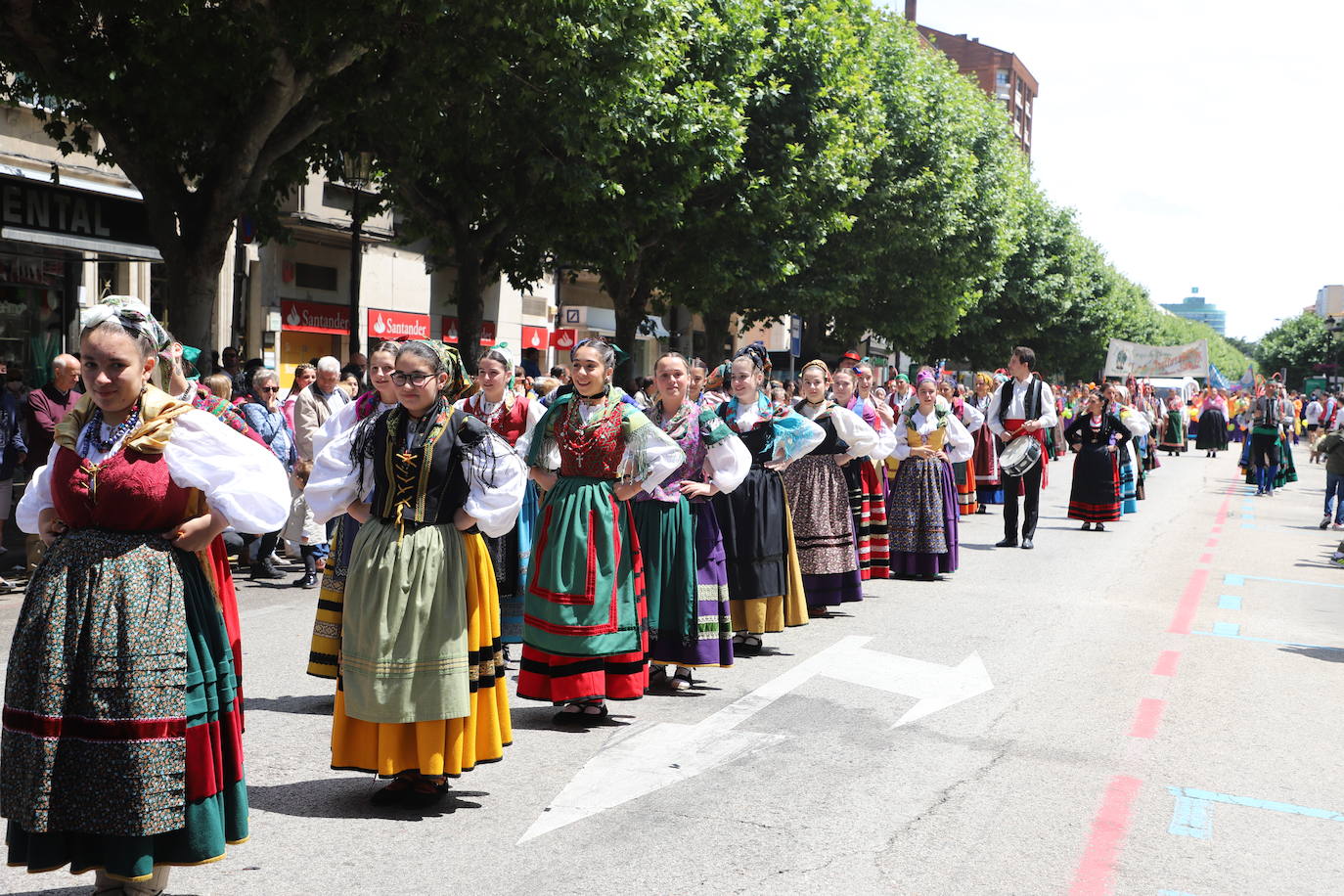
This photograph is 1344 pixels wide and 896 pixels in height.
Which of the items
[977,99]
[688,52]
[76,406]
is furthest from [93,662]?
[977,99]

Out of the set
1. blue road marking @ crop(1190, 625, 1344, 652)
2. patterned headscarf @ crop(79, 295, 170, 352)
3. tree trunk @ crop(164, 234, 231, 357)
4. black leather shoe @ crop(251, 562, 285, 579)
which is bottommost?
blue road marking @ crop(1190, 625, 1344, 652)

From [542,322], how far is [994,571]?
25832 millimetres

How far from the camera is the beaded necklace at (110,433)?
154 inches

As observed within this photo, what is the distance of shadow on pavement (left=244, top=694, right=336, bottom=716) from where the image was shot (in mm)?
6898

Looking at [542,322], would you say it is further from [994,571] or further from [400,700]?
[400,700]

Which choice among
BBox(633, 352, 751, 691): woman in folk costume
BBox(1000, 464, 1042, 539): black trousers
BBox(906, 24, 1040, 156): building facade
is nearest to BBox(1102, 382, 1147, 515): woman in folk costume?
BBox(1000, 464, 1042, 539): black trousers

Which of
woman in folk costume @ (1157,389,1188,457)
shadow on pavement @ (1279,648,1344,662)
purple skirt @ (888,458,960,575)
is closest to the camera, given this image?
shadow on pavement @ (1279,648,1344,662)

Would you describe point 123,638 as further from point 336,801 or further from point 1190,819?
point 1190,819

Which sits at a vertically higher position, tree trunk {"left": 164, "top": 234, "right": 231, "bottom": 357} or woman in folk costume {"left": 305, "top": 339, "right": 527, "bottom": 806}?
tree trunk {"left": 164, "top": 234, "right": 231, "bottom": 357}

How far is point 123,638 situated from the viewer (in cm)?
379

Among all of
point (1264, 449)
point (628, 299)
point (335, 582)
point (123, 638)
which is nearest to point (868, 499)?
point (335, 582)

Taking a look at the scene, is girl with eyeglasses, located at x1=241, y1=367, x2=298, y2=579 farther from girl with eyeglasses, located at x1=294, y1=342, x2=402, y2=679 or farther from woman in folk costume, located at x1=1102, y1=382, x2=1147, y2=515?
woman in folk costume, located at x1=1102, y1=382, x2=1147, y2=515

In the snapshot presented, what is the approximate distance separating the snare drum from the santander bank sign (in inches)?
718

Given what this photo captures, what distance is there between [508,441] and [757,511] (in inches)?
62.4
